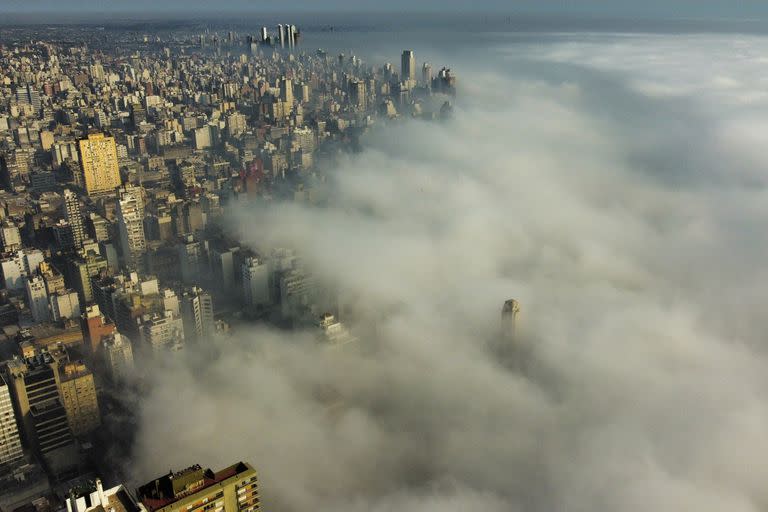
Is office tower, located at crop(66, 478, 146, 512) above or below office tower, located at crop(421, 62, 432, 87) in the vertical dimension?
below

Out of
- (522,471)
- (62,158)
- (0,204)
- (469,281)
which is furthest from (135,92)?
(522,471)

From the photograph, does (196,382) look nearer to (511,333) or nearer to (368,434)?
(368,434)

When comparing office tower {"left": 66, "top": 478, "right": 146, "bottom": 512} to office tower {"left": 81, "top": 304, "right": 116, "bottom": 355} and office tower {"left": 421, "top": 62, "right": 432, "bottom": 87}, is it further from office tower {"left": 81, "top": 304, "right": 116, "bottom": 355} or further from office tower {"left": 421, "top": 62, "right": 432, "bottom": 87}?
office tower {"left": 421, "top": 62, "right": 432, "bottom": 87}

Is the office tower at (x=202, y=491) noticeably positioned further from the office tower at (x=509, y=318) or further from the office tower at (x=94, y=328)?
the office tower at (x=509, y=318)

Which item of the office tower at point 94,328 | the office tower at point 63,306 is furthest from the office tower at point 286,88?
the office tower at point 94,328

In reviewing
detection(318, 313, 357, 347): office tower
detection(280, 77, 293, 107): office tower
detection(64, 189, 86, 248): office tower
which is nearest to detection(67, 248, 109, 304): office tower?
detection(64, 189, 86, 248): office tower

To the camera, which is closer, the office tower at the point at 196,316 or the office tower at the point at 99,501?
the office tower at the point at 99,501

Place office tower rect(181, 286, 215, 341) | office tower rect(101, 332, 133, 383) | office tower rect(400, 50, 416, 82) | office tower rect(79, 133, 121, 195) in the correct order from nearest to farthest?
1. office tower rect(101, 332, 133, 383)
2. office tower rect(181, 286, 215, 341)
3. office tower rect(79, 133, 121, 195)
4. office tower rect(400, 50, 416, 82)
